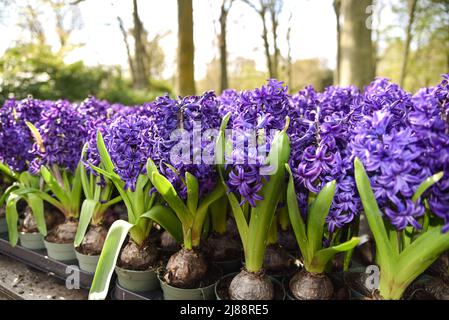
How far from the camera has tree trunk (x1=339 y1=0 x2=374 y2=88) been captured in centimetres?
443

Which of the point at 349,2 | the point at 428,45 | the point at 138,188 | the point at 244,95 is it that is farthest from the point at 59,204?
the point at 428,45

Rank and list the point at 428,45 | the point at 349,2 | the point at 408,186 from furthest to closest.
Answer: the point at 428,45 < the point at 349,2 < the point at 408,186

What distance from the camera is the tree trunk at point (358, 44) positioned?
4.43 metres

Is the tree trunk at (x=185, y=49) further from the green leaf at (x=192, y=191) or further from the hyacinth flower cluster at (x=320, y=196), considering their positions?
the hyacinth flower cluster at (x=320, y=196)

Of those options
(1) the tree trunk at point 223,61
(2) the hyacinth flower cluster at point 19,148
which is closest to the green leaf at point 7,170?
(2) the hyacinth flower cluster at point 19,148

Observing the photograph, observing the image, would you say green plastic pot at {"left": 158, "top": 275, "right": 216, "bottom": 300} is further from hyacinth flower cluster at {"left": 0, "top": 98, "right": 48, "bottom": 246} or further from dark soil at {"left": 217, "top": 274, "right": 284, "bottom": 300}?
hyacinth flower cluster at {"left": 0, "top": 98, "right": 48, "bottom": 246}

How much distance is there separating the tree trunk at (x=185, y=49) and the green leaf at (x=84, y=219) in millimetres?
2874

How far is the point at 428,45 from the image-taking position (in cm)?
1850

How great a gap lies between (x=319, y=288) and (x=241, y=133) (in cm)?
81

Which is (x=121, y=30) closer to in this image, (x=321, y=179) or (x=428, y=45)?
(x=428, y=45)

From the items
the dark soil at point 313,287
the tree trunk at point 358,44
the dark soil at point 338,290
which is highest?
the tree trunk at point 358,44

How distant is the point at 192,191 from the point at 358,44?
3.60 metres

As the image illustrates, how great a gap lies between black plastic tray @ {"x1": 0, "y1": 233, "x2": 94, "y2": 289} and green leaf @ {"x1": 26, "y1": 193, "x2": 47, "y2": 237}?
0.63 ft
